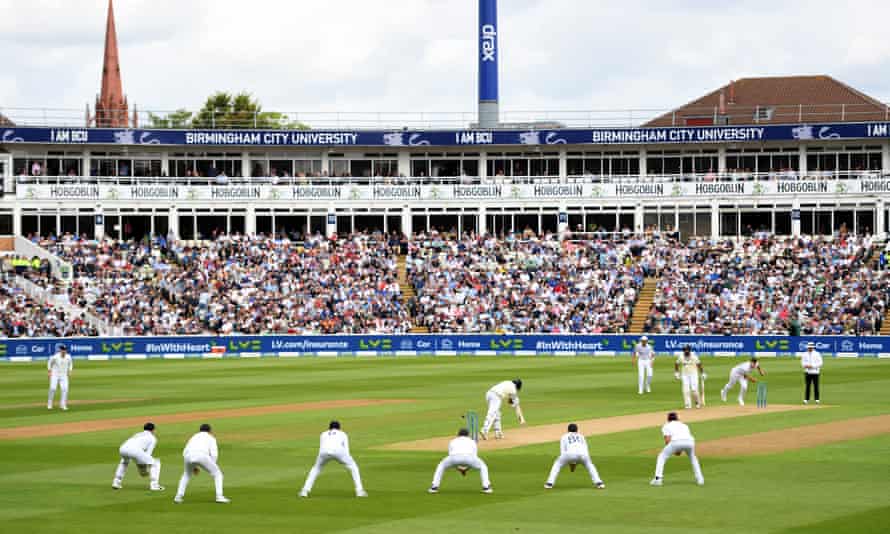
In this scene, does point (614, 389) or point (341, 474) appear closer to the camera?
point (341, 474)

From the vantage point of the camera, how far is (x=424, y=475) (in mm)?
23750

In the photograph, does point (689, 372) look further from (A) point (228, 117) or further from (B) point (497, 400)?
(A) point (228, 117)

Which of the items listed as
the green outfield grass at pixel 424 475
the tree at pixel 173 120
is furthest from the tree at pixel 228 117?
the green outfield grass at pixel 424 475

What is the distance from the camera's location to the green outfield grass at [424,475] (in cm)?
1908

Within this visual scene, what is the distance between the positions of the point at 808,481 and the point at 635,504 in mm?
4035

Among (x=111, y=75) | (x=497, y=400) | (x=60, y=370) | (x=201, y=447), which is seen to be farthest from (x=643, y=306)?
(x=111, y=75)

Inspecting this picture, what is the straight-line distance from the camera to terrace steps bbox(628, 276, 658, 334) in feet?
206

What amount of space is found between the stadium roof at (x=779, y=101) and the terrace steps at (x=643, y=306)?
82.5 ft

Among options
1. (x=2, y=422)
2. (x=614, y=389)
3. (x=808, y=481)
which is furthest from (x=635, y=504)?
(x=614, y=389)

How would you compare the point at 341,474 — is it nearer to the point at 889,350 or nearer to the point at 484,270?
the point at 889,350

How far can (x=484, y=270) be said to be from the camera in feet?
223

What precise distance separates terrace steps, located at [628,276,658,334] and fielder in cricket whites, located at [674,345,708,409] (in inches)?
1051

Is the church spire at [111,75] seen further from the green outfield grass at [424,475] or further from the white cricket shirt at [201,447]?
the white cricket shirt at [201,447]

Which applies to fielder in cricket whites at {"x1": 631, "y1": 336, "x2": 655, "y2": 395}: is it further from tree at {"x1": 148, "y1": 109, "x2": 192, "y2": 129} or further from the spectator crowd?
tree at {"x1": 148, "y1": 109, "x2": 192, "y2": 129}
